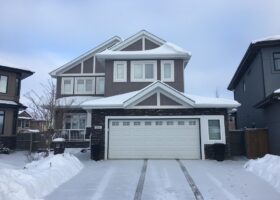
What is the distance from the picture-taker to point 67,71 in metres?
25.8

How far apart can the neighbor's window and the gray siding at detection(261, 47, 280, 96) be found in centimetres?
Result: 609

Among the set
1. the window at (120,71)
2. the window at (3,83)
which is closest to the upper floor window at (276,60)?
the window at (120,71)

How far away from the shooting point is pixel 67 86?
84.3 feet

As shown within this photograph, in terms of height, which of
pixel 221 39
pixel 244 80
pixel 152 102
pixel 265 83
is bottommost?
pixel 152 102

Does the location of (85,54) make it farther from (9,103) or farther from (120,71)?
(9,103)

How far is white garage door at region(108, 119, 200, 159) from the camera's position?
15.8m

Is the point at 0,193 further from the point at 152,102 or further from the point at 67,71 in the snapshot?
the point at 67,71

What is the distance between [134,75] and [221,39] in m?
18.7

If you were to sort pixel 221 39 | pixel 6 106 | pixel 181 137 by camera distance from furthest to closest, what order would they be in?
pixel 221 39
pixel 6 106
pixel 181 137

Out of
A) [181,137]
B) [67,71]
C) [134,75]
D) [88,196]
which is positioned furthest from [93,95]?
[88,196]

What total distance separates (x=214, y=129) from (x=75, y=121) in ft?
39.7

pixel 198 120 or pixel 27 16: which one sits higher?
pixel 27 16

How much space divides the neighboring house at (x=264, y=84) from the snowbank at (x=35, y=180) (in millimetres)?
10300

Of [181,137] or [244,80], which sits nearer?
[181,137]
